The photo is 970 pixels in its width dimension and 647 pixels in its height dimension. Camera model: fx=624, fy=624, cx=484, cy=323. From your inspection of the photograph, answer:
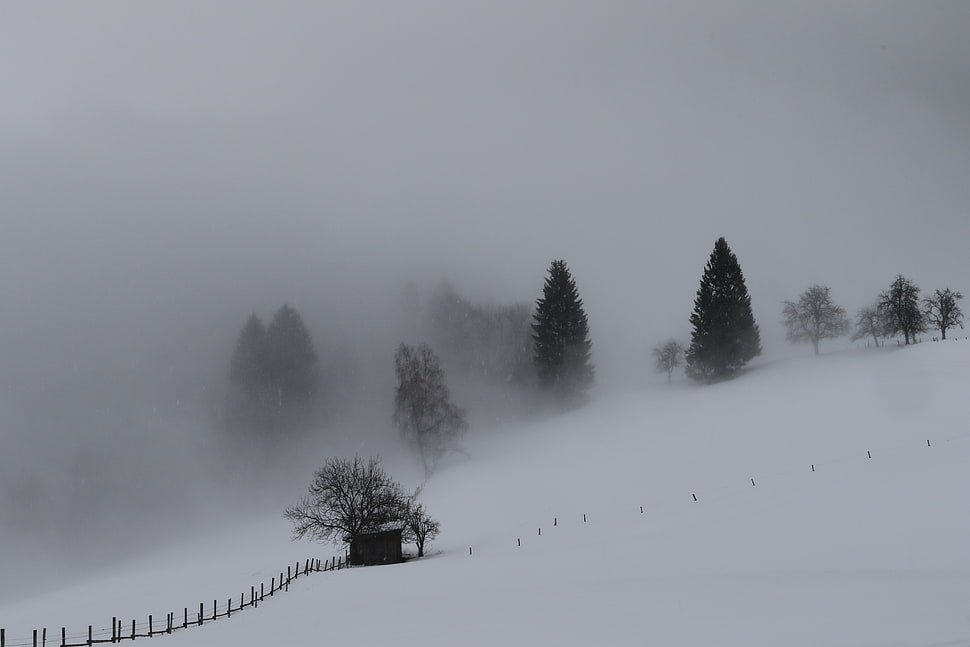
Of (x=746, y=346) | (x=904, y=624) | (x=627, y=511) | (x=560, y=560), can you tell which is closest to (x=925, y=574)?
(x=904, y=624)

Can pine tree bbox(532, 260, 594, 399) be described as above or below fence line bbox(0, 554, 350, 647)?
above

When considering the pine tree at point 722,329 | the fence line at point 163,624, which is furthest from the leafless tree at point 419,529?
the pine tree at point 722,329

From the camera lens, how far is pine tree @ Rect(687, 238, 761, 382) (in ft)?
224

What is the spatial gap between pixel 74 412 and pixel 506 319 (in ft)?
188

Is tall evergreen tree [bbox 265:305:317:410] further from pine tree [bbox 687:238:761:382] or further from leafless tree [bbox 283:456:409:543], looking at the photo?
pine tree [bbox 687:238:761:382]

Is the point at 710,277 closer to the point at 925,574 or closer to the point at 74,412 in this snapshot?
the point at 925,574

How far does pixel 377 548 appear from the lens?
3803 centimetres

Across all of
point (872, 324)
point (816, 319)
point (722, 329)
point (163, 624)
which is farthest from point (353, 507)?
point (872, 324)

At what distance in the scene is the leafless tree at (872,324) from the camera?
2734 inches

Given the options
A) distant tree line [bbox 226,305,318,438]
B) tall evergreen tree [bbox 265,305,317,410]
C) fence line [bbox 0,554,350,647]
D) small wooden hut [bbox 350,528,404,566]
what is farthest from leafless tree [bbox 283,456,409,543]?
tall evergreen tree [bbox 265,305,317,410]

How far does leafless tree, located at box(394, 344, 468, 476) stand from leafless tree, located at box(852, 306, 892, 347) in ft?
155

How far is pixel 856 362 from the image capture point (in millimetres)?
60812

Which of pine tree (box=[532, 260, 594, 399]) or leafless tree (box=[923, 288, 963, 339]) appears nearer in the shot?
leafless tree (box=[923, 288, 963, 339])

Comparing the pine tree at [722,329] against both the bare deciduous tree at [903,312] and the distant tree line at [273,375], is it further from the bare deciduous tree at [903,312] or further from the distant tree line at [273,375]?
the distant tree line at [273,375]
